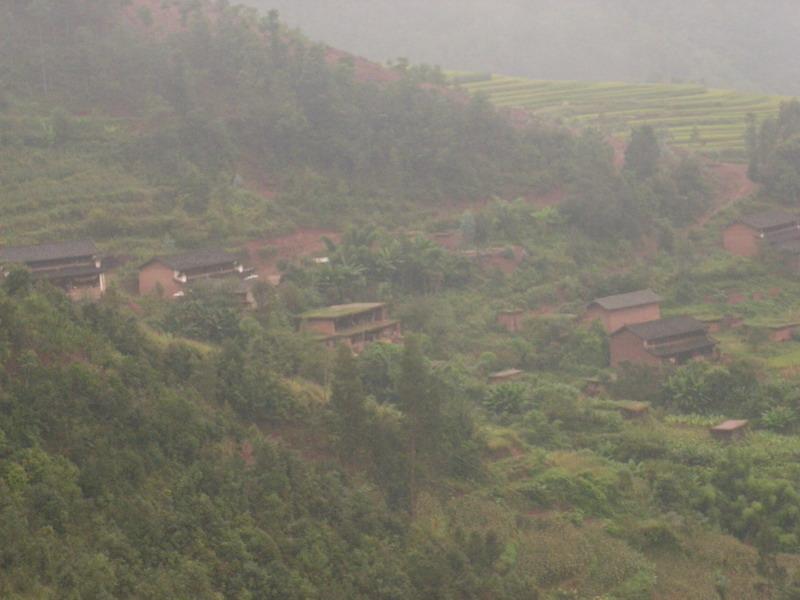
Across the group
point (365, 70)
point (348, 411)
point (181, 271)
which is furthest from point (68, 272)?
point (365, 70)

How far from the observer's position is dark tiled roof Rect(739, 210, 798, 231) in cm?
3866

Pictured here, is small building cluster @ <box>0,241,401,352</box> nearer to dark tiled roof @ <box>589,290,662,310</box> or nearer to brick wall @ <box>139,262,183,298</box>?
brick wall @ <box>139,262,183,298</box>

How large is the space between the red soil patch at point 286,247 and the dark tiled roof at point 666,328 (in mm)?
9689

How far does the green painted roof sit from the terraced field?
2224cm

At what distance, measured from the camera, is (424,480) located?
68.3ft

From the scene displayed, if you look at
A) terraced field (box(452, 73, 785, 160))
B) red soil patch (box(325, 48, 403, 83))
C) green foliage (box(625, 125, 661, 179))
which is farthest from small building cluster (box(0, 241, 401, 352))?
terraced field (box(452, 73, 785, 160))

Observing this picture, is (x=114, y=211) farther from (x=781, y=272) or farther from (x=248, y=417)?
(x=781, y=272)

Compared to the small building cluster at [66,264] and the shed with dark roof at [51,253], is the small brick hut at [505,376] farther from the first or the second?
the shed with dark roof at [51,253]

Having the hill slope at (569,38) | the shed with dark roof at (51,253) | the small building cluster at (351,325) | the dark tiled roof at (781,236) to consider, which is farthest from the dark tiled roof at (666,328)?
the hill slope at (569,38)

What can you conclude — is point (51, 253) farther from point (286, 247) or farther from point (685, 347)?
point (685, 347)

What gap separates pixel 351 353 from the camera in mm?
22188

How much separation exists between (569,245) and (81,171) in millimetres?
15332

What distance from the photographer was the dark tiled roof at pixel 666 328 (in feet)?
99.1

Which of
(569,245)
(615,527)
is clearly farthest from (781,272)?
(615,527)
